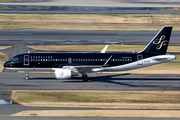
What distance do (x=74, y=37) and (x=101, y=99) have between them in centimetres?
4493

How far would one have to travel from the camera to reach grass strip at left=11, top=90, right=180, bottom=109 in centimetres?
3862

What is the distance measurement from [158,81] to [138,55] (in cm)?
556

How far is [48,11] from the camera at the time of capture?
115 metres

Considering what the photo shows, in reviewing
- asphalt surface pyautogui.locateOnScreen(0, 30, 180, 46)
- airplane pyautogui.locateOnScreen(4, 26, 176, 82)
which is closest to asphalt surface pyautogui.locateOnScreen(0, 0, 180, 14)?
asphalt surface pyautogui.locateOnScreen(0, 30, 180, 46)

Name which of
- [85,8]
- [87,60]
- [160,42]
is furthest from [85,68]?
[85,8]

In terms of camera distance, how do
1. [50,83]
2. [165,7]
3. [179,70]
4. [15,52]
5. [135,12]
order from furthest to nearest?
[165,7] → [135,12] → [15,52] → [179,70] → [50,83]

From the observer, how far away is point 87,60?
4956 cm

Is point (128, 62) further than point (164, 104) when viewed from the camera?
Yes

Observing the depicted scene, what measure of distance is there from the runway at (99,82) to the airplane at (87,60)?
6.51 feet

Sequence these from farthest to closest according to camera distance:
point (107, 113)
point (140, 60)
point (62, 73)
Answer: point (140, 60), point (62, 73), point (107, 113)

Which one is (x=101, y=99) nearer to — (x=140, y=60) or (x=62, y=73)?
(x=62, y=73)

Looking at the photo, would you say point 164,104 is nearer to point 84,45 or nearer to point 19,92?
point 19,92

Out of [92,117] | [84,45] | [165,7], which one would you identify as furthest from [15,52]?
[165,7]

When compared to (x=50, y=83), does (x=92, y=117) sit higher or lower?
lower
